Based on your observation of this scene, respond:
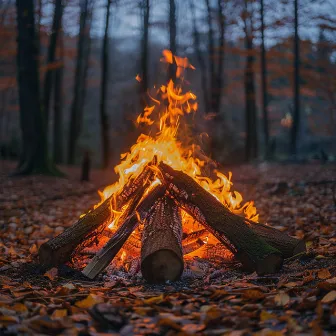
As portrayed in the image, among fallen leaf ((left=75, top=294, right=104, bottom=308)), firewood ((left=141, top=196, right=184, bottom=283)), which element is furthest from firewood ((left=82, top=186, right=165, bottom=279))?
fallen leaf ((left=75, top=294, right=104, bottom=308))

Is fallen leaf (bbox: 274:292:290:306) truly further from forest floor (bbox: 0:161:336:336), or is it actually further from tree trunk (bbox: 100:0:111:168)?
tree trunk (bbox: 100:0:111:168)

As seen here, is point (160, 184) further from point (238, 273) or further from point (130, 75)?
point (130, 75)

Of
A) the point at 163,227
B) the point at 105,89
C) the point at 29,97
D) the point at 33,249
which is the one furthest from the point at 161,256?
the point at 105,89

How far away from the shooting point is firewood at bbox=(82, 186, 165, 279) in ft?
14.8

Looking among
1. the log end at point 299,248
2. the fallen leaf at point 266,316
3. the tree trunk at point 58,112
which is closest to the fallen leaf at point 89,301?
the fallen leaf at point 266,316

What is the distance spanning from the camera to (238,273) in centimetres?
455

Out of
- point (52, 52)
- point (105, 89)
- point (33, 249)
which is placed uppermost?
point (52, 52)

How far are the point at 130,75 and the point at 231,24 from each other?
29.1 metres

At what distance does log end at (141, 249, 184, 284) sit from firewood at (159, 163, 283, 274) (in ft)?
1.99

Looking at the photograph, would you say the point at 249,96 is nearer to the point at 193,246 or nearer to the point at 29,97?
the point at 29,97

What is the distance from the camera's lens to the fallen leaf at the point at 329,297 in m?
3.31

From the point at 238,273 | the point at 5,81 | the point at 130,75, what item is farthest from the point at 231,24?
the point at 130,75

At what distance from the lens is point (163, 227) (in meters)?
4.57

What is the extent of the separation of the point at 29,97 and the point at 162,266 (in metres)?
11.4
